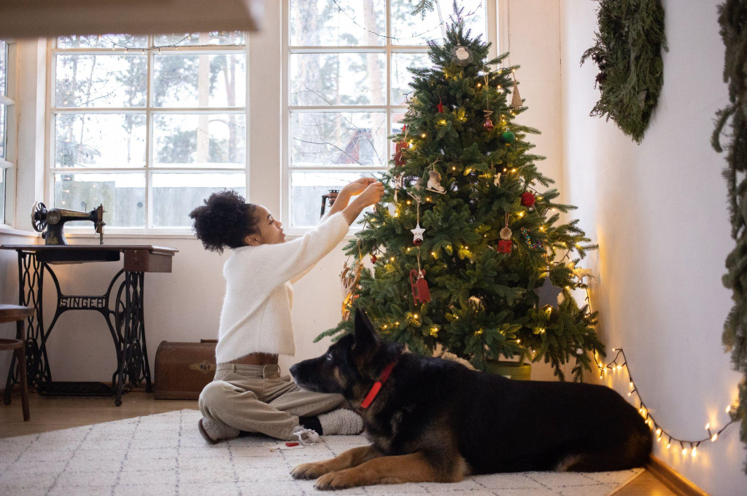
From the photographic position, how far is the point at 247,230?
9.35ft

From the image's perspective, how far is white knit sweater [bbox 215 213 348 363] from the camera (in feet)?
8.73

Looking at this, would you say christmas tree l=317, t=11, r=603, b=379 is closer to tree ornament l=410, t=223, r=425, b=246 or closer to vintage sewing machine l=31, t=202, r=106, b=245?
tree ornament l=410, t=223, r=425, b=246

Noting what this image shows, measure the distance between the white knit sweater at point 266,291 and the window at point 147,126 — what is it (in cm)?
181

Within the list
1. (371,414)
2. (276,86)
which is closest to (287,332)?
(371,414)

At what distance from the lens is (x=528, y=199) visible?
2723 millimetres

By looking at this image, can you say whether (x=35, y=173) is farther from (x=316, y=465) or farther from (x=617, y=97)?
(x=617, y=97)

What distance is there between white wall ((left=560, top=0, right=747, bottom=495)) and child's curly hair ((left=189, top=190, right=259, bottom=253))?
163cm

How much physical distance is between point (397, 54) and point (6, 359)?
10.8 feet

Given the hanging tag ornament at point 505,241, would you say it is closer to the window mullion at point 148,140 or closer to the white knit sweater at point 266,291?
the white knit sweater at point 266,291

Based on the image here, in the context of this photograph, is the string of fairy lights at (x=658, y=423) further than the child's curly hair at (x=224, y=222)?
No

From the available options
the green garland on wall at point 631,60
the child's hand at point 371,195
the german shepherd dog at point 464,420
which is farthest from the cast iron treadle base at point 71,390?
the green garland on wall at point 631,60

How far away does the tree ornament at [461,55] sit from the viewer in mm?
2789

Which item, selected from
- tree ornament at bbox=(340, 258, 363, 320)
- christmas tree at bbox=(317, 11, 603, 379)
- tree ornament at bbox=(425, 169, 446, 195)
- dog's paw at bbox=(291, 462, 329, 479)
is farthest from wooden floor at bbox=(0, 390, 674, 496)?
tree ornament at bbox=(425, 169, 446, 195)

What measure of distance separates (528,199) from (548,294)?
0.43m
